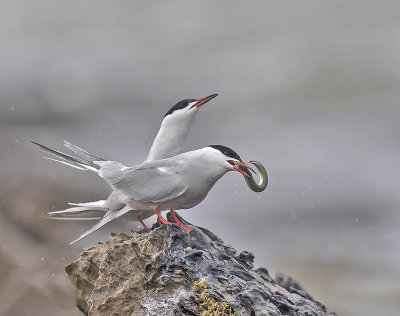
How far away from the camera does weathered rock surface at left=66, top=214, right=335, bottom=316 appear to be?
3.97 meters

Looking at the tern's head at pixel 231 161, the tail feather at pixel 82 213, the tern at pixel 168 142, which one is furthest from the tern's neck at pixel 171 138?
the tern's head at pixel 231 161

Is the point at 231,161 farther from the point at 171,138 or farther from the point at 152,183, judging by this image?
the point at 171,138

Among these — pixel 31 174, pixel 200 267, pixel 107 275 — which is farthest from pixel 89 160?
pixel 31 174

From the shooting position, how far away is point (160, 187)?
15.8 feet

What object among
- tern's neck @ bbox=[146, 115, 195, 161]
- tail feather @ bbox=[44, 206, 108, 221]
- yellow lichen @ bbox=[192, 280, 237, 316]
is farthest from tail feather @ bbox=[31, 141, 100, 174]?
yellow lichen @ bbox=[192, 280, 237, 316]

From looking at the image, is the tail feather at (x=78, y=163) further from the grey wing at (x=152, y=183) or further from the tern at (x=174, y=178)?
the grey wing at (x=152, y=183)

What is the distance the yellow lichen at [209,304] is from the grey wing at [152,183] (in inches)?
36.3

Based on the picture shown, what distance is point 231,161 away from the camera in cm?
476

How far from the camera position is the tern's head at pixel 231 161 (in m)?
4.75

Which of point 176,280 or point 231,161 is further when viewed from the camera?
point 231,161

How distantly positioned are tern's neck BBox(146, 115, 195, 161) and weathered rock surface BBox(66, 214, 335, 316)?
1082 millimetres

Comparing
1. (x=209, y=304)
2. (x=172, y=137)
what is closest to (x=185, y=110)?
(x=172, y=137)

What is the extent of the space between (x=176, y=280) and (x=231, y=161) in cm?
101

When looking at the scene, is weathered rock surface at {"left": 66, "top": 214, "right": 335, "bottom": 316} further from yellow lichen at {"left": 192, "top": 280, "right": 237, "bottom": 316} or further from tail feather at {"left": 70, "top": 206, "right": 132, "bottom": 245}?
tail feather at {"left": 70, "top": 206, "right": 132, "bottom": 245}
